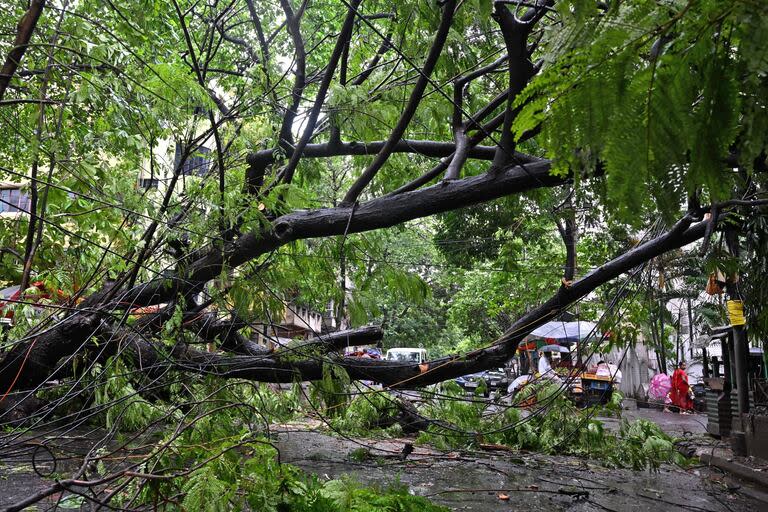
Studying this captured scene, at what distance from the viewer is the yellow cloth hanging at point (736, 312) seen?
30.0ft

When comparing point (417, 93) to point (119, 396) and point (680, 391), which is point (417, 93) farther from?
point (680, 391)

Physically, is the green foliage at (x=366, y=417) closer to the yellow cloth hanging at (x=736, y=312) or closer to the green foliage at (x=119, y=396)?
the green foliage at (x=119, y=396)

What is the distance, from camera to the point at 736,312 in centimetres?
917

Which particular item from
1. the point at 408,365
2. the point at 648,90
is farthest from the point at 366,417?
the point at 648,90

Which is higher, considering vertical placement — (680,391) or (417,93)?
(417,93)

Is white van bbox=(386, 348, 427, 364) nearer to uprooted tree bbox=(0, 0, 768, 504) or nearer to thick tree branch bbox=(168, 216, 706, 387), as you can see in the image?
uprooted tree bbox=(0, 0, 768, 504)

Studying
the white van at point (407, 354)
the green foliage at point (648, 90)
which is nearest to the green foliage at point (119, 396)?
the green foliage at point (648, 90)

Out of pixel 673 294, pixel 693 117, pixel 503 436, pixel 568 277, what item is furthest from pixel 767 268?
pixel 673 294

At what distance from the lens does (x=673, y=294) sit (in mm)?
24062

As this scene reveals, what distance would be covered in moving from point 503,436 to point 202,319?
5.30 metres

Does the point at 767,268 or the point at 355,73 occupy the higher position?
the point at 355,73

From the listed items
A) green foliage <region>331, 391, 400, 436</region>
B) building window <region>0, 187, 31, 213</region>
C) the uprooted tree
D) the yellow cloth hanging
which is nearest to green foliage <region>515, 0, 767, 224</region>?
the uprooted tree

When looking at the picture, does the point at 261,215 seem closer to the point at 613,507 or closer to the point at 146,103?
the point at 146,103

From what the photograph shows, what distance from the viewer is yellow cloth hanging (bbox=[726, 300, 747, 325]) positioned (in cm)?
916
